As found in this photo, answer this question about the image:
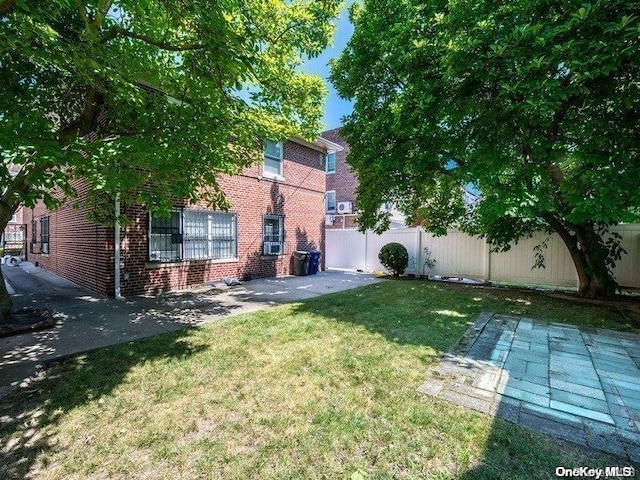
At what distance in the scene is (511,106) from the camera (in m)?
5.29

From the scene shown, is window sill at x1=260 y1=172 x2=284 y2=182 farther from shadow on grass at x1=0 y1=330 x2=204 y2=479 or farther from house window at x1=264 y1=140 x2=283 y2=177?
shadow on grass at x1=0 y1=330 x2=204 y2=479

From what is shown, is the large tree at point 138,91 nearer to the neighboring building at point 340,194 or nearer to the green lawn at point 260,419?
the green lawn at point 260,419

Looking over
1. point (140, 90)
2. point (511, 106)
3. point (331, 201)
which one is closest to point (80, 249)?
point (140, 90)

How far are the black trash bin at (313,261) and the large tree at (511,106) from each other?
4535 mm

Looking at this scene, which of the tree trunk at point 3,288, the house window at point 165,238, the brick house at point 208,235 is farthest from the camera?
the house window at point 165,238

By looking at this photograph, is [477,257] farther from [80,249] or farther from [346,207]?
[80,249]

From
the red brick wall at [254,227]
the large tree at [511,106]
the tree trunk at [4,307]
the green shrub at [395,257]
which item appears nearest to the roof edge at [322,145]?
the red brick wall at [254,227]

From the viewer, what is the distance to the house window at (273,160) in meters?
11.0

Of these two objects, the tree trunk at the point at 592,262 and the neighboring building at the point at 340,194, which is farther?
the neighboring building at the point at 340,194

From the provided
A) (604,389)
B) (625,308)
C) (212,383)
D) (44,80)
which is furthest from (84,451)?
(625,308)

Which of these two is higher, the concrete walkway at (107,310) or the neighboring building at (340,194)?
the neighboring building at (340,194)

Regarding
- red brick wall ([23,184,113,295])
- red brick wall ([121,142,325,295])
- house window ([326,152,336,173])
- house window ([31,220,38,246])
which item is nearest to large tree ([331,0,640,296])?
red brick wall ([121,142,325,295])

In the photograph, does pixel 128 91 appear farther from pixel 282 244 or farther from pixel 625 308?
pixel 625 308

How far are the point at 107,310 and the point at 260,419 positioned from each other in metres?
5.18
